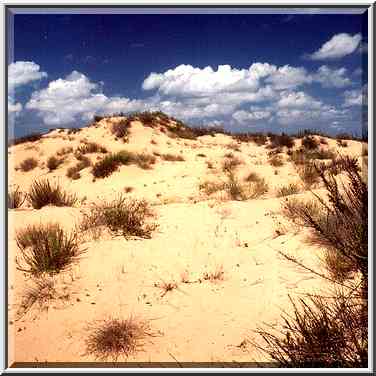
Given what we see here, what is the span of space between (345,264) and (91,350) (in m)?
2.26

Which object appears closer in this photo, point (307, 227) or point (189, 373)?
point (189, 373)

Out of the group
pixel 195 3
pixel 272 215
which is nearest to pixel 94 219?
pixel 272 215

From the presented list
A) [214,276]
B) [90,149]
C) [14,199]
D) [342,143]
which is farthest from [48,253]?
[342,143]

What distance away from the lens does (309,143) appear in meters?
16.0

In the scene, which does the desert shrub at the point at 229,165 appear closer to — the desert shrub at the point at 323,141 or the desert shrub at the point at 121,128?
the desert shrub at the point at 323,141

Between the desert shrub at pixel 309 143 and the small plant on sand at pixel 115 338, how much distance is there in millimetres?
13501

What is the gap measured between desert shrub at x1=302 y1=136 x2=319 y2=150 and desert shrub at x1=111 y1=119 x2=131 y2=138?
285 inches

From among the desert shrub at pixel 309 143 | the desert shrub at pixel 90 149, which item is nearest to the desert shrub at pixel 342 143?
the desert shrub at pixel 309 143

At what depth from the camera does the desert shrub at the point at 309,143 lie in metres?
15.7

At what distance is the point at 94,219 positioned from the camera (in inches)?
204

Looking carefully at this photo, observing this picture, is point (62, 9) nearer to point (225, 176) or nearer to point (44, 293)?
point (44, 293)

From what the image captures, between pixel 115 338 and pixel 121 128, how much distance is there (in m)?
15.2

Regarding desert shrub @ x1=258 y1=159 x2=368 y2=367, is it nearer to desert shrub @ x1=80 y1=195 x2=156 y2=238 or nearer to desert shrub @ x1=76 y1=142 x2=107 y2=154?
desert shrub @ x1=80 y1=195 x2=156 y2=238

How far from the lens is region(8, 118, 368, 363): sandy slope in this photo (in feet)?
9.80
